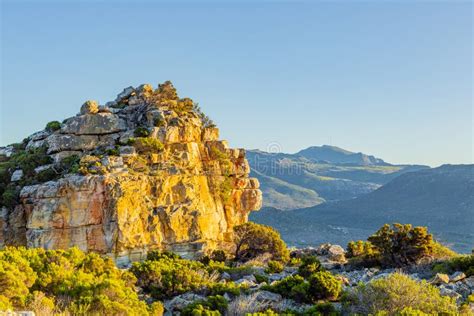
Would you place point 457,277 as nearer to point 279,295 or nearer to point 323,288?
point 323,288

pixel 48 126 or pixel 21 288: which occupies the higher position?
pixel 48 126

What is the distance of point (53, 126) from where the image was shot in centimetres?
3331

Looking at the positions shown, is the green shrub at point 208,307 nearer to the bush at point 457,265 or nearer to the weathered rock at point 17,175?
the bush at point 457,265

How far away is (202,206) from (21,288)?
1822cm

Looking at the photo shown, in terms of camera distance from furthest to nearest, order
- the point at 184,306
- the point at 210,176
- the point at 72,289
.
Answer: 1. the point at 210,176
2. the point at 184,306
3. the point at 72,289

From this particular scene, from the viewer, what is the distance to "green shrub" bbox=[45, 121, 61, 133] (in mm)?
33181

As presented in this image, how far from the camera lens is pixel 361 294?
529 inches

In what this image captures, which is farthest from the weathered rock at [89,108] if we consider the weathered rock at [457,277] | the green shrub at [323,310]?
the weathered rock at [457,277]

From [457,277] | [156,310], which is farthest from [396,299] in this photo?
[156,310]

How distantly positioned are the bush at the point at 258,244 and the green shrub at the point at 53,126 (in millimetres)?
15933

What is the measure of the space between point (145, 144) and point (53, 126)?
881 cm

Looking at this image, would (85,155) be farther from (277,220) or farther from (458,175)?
(458,175)

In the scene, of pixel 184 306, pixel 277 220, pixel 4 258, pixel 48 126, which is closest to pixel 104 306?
pixel 184 306

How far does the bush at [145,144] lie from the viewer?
97.0ft
